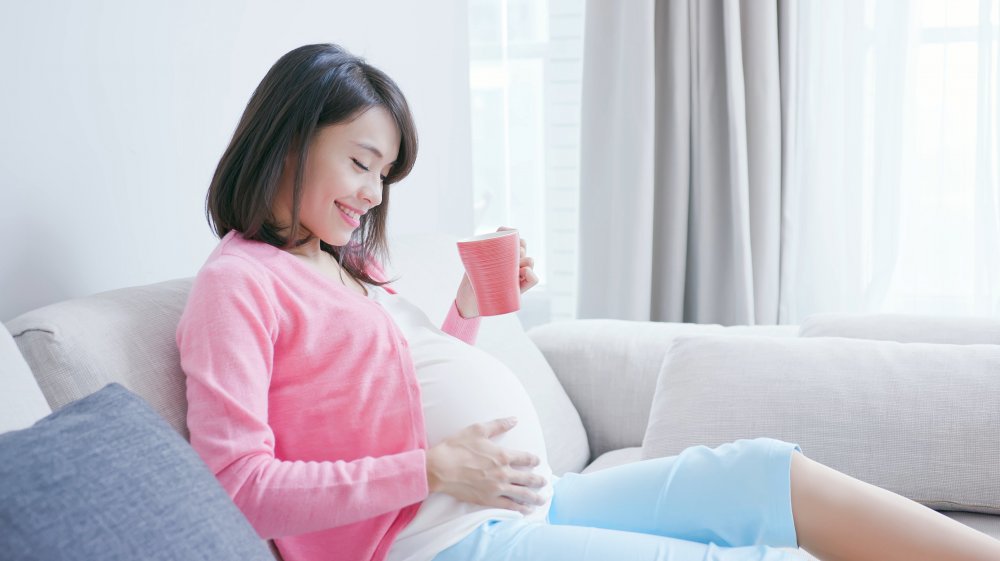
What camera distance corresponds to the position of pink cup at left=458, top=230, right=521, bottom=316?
1.25 m

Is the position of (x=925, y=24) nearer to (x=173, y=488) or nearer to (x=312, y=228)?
(x=312, y=228)

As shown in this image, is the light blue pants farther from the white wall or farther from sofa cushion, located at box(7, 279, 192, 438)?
the white wall

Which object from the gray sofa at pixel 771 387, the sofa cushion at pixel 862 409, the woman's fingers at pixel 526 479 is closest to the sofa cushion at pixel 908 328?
the gray sofa at pixel 771 387

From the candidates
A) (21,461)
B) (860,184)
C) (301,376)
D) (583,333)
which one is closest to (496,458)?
(301,376)

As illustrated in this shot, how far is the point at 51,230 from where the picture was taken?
121cm

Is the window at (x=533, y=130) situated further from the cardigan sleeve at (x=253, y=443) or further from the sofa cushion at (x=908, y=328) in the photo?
the cardigan sleeve at (x=253, y=443)

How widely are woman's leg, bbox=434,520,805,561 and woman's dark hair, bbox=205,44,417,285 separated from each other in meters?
0.47

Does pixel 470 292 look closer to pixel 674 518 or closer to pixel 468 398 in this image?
pixel 468 398

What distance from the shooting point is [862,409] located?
1.51 meters

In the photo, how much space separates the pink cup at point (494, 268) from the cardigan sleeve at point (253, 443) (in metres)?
0.31

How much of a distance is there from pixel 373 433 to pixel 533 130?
7.10 feet

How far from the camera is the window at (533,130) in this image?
3049mm

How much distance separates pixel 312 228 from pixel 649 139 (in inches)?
66.8

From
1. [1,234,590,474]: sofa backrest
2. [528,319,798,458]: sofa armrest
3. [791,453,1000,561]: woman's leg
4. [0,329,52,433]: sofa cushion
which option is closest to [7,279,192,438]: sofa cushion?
[1,234,590,474]: sofa backrest
